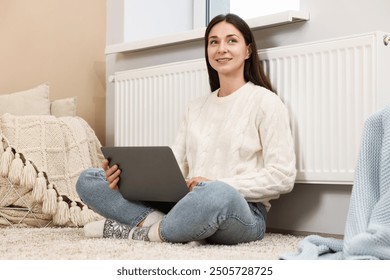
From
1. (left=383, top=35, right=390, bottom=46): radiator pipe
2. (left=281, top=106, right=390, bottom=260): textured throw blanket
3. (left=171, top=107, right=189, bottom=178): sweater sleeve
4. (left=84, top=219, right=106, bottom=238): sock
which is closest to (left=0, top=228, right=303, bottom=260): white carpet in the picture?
(left=84, top=219, right=106, bottom=238): sock

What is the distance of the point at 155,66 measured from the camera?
2.85 meters

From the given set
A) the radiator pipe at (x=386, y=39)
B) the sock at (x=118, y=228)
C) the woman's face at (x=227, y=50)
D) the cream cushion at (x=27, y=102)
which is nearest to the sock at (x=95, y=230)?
the sock at (x=118, y=228)

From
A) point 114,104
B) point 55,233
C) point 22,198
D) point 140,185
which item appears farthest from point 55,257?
point 114,104

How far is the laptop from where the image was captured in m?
1.96

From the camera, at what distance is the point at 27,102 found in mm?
2828

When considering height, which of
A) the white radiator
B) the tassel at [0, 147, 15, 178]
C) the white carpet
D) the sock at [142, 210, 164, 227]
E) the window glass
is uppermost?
the window glass

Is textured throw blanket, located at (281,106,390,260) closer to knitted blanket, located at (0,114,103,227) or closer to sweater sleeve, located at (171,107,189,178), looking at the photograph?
sweater sleeve, located at (171,107,189,178)

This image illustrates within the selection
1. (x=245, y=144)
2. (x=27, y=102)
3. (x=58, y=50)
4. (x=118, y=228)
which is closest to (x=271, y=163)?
(x=245, y=144)

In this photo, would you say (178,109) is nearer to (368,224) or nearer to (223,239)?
(223,239)

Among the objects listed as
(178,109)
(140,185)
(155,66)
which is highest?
(155,66)

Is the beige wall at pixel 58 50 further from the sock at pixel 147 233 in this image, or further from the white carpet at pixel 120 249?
the sock at pixel 147 233

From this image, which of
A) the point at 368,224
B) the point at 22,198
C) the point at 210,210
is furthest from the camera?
the point at 22,198

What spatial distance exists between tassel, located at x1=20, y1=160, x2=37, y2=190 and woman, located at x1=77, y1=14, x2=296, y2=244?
396 mm

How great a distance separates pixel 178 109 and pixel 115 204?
69 cm
